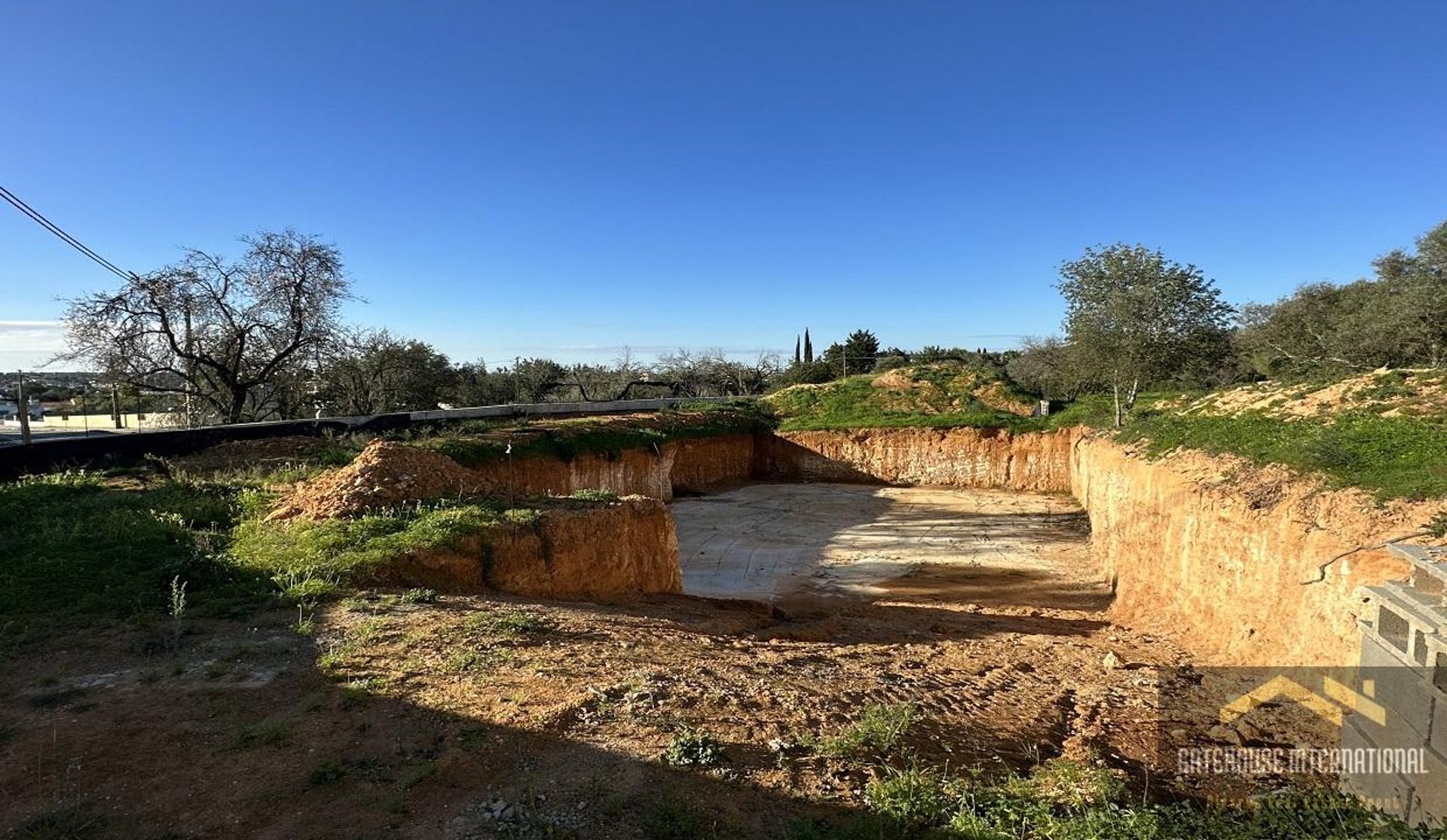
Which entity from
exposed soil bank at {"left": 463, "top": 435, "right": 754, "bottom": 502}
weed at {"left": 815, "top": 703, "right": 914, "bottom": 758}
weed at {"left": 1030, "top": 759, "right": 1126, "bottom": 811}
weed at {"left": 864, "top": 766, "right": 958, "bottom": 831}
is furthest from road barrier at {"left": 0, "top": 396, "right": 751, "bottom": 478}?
weed at {"left": 1030, "top": 759, "right": 1126, "bottom": 811}

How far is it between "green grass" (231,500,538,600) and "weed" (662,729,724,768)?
197 inches

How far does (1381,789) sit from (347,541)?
1057 centimetres

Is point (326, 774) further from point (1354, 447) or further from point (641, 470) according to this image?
point (641, 470)

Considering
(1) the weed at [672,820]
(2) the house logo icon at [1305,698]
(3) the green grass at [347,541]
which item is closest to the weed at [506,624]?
(3) the green grass at [347,541]

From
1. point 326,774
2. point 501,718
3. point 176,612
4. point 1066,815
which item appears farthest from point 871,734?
point 176,612

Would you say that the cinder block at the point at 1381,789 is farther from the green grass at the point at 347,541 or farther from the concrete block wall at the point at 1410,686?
the green grass at the point at 347,541

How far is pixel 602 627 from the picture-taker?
276 inches

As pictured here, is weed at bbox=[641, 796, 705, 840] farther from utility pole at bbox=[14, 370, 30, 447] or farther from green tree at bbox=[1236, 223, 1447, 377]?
green tree at bbox=[1236, 223, 1447, 377]

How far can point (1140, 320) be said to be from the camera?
20656mm

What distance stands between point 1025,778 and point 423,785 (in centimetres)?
394

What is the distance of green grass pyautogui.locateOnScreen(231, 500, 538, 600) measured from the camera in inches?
299

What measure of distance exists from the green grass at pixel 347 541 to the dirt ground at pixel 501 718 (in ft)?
2.68

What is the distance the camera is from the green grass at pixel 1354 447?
797 centimetres

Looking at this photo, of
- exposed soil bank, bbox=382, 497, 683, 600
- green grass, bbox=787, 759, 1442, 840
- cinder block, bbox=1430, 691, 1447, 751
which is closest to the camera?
green grass, bbox=787, 759, 1442, 840
